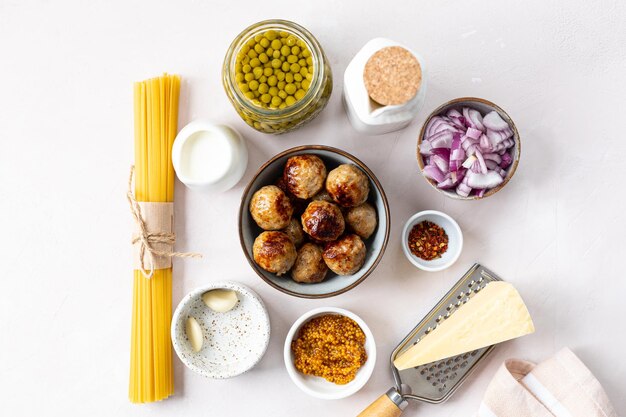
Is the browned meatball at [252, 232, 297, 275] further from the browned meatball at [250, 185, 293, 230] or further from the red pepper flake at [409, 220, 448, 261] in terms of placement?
the red pepper flake at [409, 220, 448, 261]

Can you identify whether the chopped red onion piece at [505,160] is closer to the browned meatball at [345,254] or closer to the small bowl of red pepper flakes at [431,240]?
the small bowl of red pepper flakes at [431,240]

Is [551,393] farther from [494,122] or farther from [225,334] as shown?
[225,334]

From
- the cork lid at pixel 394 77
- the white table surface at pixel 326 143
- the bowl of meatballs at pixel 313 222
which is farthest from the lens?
the white table surface at pixel 326 143

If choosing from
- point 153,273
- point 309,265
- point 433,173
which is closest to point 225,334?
point 153,273

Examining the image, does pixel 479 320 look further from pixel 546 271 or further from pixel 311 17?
pixel 311 17

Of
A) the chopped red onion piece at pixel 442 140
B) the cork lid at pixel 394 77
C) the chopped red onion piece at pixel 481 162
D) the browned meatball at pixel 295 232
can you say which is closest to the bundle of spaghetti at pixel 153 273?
the browned meatball at pixel 295 232

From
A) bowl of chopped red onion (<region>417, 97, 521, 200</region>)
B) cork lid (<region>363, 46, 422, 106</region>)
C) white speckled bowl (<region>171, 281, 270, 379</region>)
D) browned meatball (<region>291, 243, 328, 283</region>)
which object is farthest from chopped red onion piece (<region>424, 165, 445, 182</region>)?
white speckled bowl (<region>171, 281, 270, 379</region>)
